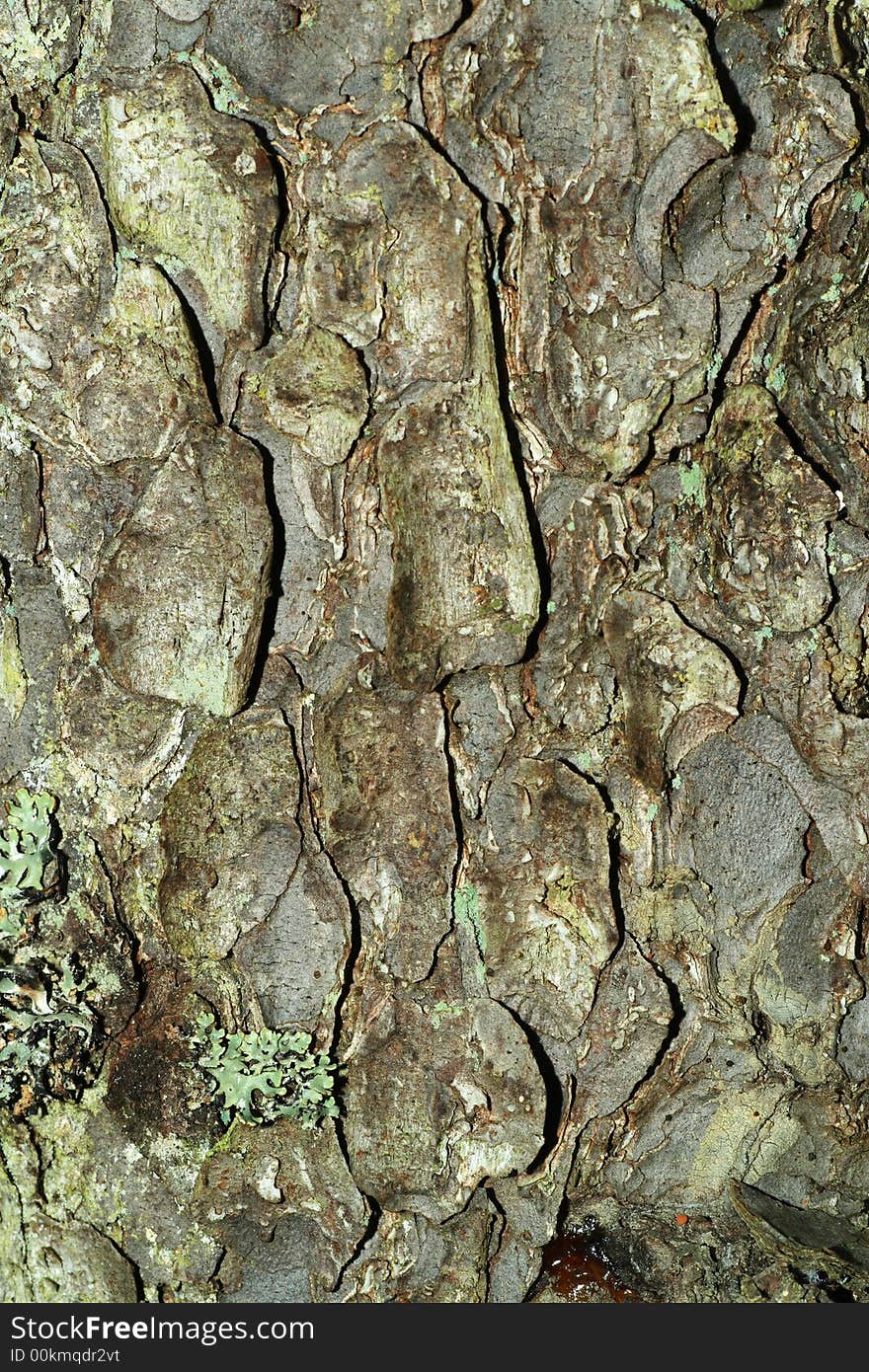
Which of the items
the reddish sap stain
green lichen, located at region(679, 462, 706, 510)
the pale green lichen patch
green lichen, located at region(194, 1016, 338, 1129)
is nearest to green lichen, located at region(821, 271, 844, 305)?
green lichen, located at region(679, 462, 706, 510)

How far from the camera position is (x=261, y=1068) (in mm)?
1946

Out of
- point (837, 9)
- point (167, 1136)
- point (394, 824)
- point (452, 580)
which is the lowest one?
point (167, 1136)

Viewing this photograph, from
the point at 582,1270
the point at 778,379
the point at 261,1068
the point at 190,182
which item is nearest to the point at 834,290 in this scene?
the point at 778,379

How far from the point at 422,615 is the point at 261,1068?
76 centimetres

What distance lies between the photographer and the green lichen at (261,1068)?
195cm

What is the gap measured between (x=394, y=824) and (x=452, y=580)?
1.31 ft

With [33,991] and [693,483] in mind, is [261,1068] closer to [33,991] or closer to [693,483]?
[33,991]

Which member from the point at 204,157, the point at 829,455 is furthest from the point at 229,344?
the point at 829,455

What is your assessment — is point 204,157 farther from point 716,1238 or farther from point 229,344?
point 716,1238

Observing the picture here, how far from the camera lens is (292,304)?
1987mm

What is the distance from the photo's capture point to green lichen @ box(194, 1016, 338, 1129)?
1.95 metres

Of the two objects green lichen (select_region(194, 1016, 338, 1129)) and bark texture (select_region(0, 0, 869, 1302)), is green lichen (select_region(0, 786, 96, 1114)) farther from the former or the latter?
green lichen (select_region(194, 1016, 338, 1129))

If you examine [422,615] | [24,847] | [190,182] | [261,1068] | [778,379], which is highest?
[190,182]

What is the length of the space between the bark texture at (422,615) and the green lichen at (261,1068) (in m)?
0.02
